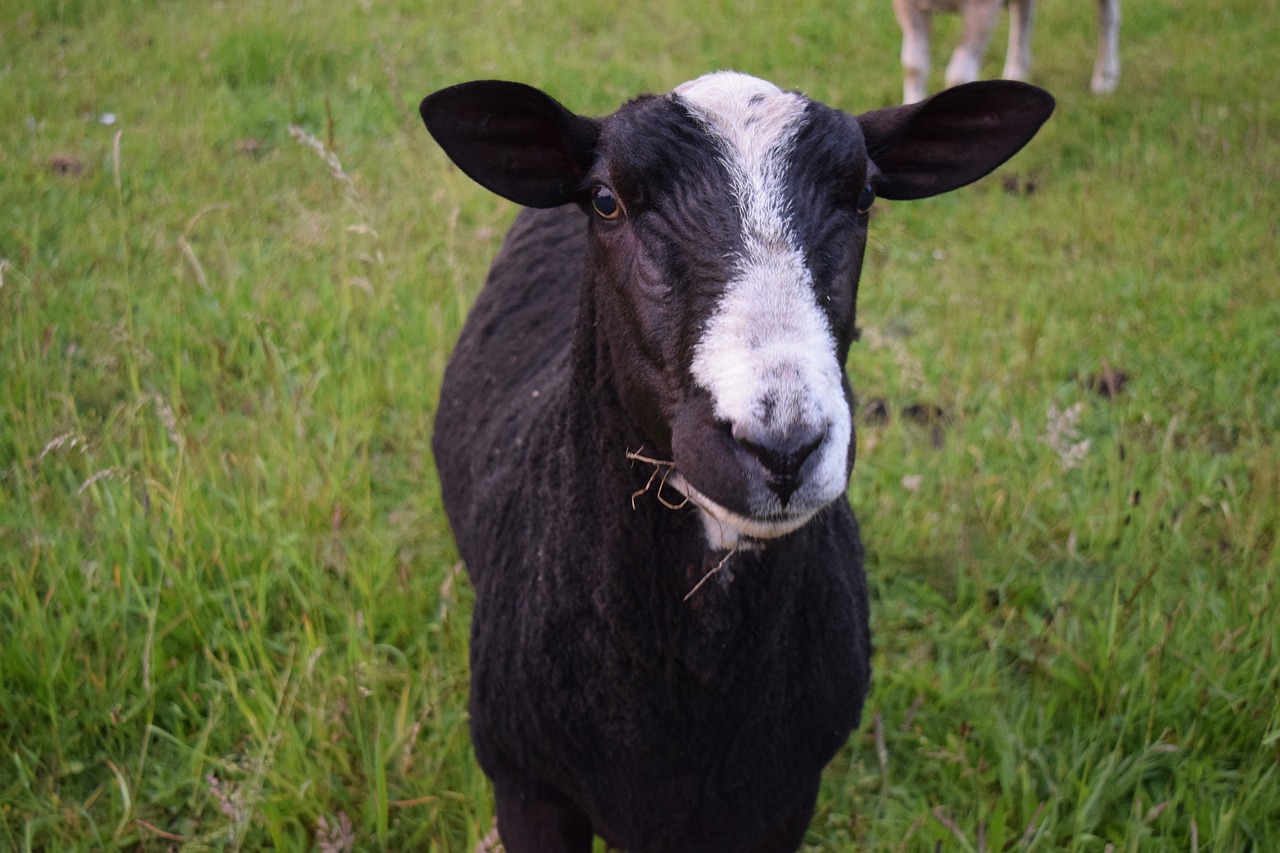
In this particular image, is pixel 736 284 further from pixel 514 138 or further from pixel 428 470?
pixel 428 470

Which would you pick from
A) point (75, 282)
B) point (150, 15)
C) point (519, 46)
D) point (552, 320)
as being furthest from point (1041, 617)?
point (150, 15)

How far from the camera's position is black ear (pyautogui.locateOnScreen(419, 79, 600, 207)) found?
5.96 ft

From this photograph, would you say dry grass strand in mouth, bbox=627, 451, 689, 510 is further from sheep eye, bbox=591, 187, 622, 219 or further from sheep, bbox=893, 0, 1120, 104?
sheep, bbox=893, 0, 1120, 104

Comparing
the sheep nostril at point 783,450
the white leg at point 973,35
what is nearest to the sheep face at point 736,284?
the sheep nostril at point 783,450

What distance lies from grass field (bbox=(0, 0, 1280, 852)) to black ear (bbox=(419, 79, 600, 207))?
1.25m

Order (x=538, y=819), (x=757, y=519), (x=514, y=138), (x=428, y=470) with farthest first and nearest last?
(x=428, y=470)
(x=538, y=819)
(x=514, y=138)
(x=757, y=519)

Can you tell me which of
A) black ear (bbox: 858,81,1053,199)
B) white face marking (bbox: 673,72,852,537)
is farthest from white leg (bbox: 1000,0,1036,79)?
white face marking (bbox: 673,72,852,537)

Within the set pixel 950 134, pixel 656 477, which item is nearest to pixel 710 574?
pixel 656 477

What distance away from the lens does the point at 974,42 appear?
234 inches

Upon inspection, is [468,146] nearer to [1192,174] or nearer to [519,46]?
[1192,174]

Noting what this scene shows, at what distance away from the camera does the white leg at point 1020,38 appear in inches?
258

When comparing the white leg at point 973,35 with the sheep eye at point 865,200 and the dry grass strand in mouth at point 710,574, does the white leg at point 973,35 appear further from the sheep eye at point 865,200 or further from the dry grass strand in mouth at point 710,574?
the dry grass strand in mouth at point 710,574

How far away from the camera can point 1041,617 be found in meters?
3.07

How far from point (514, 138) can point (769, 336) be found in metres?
0.81
